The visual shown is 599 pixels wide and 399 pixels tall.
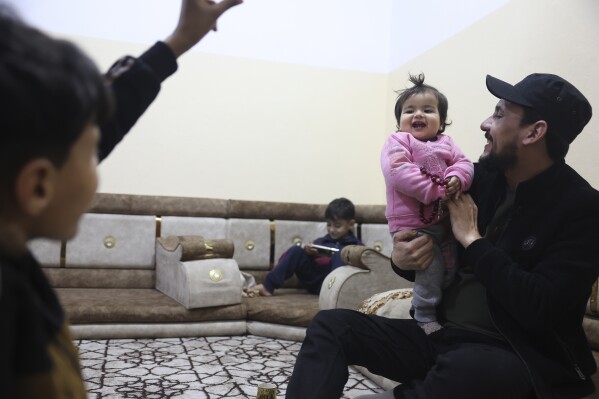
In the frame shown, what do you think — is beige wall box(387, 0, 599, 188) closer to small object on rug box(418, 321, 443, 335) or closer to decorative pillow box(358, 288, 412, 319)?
decorative pillow box(358, 288, 412, 319)

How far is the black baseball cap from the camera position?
161cm

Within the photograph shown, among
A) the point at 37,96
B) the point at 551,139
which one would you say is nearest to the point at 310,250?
the point at 551,139

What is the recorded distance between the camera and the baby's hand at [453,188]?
1696 mm

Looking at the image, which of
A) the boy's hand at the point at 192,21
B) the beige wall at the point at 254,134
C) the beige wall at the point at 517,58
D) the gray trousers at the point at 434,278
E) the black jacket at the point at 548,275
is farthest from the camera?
the beige wall at the point at 254,134

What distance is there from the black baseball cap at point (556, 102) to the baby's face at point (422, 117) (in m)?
0.34

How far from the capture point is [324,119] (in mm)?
4617

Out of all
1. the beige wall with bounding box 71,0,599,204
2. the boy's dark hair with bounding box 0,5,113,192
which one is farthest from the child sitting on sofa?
the boy's dark hair with bounding box 0,5,113,192

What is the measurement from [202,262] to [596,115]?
→ 2.34m

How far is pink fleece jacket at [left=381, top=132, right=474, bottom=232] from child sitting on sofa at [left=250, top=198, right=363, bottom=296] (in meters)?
1.86

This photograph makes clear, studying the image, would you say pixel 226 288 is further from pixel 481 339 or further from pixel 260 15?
pixel 260 15

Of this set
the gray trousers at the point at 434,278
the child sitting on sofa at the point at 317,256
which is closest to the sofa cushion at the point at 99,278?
the child sitting on sofa at the point at 317,256

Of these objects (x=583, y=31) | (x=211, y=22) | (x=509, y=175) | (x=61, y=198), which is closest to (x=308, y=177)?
(x=583, y=31)

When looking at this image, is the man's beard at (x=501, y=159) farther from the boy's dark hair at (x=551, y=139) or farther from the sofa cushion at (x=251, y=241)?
the sofa cushion at (x=251, y=241)

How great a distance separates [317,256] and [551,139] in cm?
235
